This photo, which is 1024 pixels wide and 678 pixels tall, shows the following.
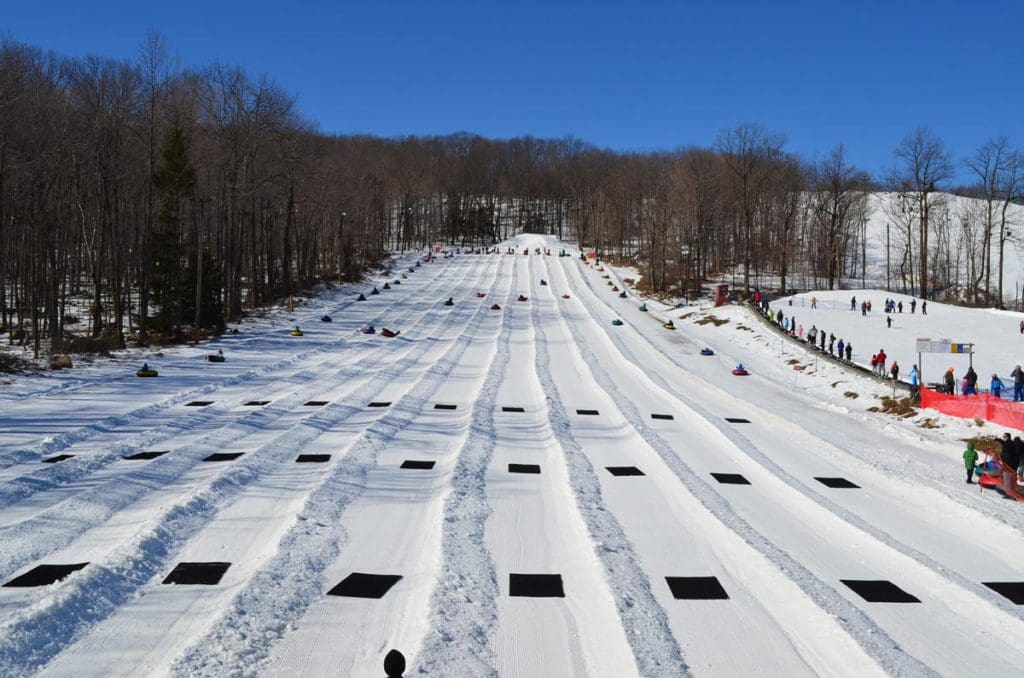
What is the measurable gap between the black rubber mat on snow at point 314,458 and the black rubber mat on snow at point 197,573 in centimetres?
566

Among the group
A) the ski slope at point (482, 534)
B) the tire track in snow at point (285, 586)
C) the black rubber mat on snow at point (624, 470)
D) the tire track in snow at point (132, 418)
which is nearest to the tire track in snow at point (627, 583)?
the ski slope at point (482, 534)

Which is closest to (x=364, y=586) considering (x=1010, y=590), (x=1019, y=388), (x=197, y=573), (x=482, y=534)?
(x=197, y=573)

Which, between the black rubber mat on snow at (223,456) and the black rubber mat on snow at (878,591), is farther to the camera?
the black rubber mat on snow at (223,456)

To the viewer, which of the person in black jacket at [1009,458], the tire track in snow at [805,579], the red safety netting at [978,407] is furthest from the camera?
the red safety netting at [978,407]

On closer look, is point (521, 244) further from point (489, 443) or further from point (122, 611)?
point (122, 611)

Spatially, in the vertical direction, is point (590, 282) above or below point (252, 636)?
above

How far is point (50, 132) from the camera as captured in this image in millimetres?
33219

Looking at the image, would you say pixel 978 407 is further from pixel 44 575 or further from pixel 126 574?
pixel 44 575

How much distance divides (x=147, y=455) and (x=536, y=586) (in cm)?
950

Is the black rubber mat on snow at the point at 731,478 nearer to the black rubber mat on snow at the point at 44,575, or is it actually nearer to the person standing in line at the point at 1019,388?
the black rubber mat on snow at the point at 44,575

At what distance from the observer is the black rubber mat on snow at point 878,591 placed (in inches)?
378

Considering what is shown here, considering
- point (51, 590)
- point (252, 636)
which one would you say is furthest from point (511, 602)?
point (51, 590)

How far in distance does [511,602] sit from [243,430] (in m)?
11.0

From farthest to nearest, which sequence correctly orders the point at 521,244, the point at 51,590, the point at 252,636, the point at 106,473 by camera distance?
the point at 521,244
the point at 106,473
the point at 51,590
the point at 252,636
